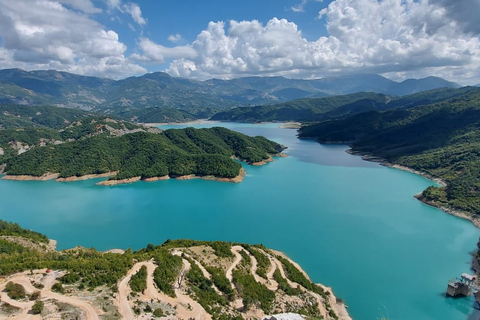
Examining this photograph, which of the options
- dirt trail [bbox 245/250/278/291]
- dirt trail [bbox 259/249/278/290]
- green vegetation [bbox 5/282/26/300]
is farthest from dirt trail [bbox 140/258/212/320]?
dirt trail [bbox 259/249/278/290]

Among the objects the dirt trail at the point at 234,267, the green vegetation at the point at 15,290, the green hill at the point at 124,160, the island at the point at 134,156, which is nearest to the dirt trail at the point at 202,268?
the dirt trail at the point at 234,267

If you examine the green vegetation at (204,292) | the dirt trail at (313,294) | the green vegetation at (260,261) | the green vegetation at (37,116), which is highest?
the green vegetation at (37,116)

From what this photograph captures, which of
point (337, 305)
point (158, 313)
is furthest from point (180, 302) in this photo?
point (337, 305)

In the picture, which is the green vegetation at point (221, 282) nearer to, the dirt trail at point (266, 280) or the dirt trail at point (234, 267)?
the dirt trail at point (234, 267)

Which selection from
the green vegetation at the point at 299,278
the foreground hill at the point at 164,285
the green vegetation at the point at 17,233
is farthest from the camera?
the green vegetation at the point at 17,233

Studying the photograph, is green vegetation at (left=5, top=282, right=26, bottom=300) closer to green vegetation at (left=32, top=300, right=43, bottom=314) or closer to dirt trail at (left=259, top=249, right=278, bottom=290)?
green vegetation at (left=32, top=300, right=43, bottom=314)

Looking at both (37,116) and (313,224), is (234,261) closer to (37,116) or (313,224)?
(313,224)

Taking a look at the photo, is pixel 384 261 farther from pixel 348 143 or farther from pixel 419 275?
pixel 348 143
